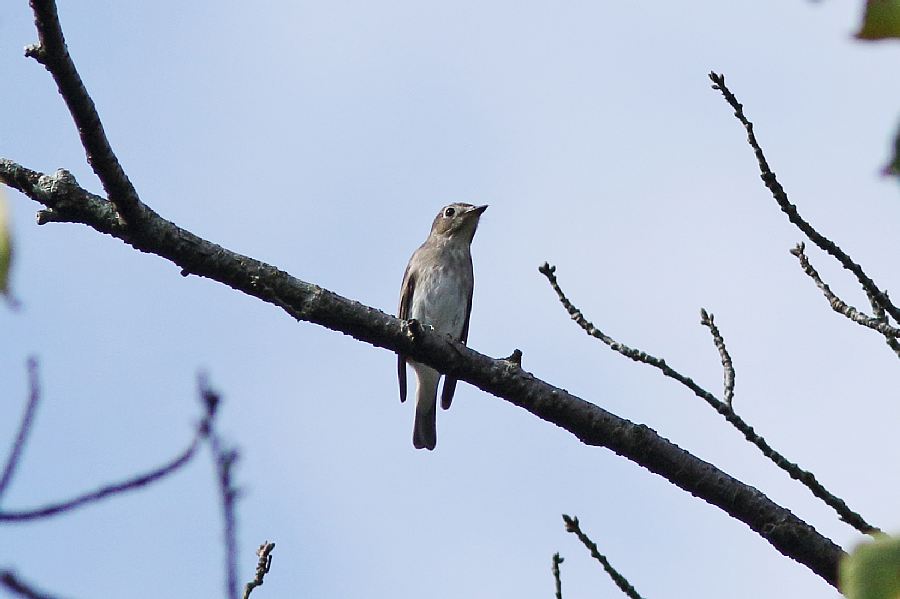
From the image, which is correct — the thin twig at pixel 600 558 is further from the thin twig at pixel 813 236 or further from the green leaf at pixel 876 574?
the green leaf at pixel 876 574

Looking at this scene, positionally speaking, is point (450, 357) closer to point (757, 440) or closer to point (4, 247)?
point (757, 440)

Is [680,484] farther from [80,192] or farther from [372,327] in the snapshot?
[80,192]

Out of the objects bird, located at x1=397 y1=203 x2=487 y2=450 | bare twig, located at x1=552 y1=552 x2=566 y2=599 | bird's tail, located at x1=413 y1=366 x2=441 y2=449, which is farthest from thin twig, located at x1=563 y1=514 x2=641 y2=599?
bird's tail, located at x1=413 y1=366 x2=441 y2=449

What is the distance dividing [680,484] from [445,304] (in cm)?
874

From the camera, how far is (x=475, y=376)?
468 cm

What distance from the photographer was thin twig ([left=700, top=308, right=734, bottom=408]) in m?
4.65

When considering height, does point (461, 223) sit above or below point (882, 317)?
above

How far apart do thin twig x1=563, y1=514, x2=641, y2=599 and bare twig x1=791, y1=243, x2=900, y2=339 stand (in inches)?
59.4

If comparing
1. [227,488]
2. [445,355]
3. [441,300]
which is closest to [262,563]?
[445,355]

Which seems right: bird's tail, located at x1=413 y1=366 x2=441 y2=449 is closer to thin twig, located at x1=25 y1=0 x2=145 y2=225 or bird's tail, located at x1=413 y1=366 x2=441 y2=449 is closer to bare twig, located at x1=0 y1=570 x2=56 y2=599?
thin twig, located at x1=25 y1=0 x2=145 y2=225

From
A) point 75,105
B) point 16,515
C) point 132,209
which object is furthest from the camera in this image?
point 132,209

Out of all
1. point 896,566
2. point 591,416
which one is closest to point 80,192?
point 591,416

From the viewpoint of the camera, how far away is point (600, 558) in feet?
13.9

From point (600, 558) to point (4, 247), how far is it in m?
3.31
